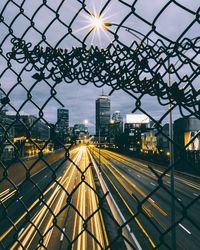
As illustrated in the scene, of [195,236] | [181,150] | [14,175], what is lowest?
[195,236]

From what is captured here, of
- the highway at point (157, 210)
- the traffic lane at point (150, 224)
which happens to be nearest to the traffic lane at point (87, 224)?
the highway at point (157, 210)

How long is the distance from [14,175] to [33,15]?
29378 mm

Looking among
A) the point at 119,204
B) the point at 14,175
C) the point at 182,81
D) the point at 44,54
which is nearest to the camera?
the point at 182,81

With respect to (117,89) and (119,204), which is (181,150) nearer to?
(117,89)

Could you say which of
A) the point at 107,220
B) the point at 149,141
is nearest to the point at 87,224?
the point at 107,220

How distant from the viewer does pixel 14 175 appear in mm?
29641

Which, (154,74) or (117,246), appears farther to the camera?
(117,246)

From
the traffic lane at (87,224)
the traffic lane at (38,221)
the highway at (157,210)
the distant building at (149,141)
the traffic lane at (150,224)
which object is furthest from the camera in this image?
the distant building at (149,141)

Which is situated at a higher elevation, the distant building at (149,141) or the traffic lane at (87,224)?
the distant building at (149,141)

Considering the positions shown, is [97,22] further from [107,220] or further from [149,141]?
[149,141]

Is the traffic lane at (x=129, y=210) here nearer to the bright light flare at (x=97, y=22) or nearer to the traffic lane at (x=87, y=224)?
the traffic lane at (x=87, y=224)

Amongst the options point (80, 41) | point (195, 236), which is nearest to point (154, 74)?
point (80, 41)

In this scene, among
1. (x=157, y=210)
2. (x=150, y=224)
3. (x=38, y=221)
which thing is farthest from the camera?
(x=157, y=210)

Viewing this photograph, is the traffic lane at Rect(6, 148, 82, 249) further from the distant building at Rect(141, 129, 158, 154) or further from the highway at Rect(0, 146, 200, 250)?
the distant building at Rect(141, 129, 158, 154)
